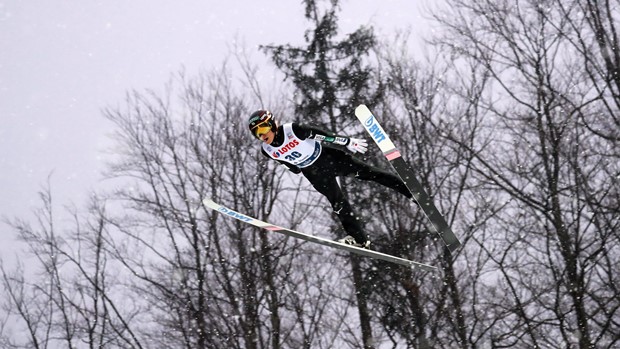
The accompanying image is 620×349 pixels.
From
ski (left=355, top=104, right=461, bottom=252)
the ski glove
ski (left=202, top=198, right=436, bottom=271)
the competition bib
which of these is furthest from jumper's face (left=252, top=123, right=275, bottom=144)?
ski (left=202, top=198, right=436, bottom=271)

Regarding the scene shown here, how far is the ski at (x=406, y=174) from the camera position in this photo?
585 cm

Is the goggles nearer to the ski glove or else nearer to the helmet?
the helmet

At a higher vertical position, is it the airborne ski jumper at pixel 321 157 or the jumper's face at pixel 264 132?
the jumper's face at pixel 264 132

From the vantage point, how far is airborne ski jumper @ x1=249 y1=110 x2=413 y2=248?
5.62 meters

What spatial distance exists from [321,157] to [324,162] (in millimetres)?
71

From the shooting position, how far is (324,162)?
19.6 ft

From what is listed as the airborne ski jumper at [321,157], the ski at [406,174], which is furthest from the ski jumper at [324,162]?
the ski at [406,174]

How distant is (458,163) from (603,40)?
3731 mm

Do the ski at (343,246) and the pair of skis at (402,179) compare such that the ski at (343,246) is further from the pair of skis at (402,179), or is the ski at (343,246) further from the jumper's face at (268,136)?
the jumper's face at (268,136)

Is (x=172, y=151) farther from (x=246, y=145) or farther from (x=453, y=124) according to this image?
(x=453, y=124)

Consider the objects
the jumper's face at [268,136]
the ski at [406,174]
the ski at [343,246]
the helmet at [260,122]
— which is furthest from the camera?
the ski at [343,246]

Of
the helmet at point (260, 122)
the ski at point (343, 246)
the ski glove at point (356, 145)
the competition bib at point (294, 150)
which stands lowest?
the ski at point (343, 246)

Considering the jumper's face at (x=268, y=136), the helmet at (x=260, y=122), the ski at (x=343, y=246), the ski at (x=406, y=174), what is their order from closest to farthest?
the helmet at (x=260, y=122), the jumper's face at (x=268, y=136), the ski at (x=406, y=174), the ski at (x=343, y=246)

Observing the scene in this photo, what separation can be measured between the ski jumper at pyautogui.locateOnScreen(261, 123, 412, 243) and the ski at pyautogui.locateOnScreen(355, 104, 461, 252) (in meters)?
0.11
